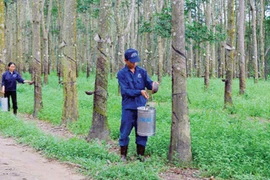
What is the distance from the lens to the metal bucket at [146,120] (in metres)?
5.48

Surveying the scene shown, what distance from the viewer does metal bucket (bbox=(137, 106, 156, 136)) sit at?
5.48 m

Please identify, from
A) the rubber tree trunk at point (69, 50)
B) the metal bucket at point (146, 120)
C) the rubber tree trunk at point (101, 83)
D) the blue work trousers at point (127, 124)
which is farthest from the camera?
the rubber tree trunk at point (69, 50)

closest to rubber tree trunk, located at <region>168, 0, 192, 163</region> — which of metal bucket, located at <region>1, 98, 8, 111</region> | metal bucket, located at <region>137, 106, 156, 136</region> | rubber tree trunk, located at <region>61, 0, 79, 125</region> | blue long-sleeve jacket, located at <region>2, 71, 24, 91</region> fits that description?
metal bucket, located at <region>137, 106, 156, 136</region>

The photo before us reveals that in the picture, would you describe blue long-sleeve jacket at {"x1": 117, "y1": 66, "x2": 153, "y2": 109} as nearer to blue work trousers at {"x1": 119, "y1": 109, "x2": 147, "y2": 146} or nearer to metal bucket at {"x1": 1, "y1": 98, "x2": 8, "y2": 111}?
blue work trousers at {"x1": 119, "y1": 109, "x2": 147, "y2": 146}

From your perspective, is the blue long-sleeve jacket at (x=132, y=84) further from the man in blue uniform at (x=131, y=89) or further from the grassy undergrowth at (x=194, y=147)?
the grassy undergrowth at (x=194, y=147)

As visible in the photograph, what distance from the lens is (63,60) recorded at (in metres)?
9.02

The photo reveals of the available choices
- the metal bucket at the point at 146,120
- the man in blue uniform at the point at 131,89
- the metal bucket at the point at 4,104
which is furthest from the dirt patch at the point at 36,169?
the metal bucket at the point at 4,104

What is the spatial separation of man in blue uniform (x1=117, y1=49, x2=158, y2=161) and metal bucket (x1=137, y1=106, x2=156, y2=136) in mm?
230

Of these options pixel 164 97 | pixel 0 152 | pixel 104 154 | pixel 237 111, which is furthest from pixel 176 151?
pixel 164 97

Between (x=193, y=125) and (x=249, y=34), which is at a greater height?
(x=249, y=34)

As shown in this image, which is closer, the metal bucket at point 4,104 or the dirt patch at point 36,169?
the dirt patch at point 36,169

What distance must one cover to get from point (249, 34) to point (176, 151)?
34676 millimetres

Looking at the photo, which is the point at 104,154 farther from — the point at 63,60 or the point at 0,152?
the point at 63,60

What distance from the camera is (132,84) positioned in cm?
572
